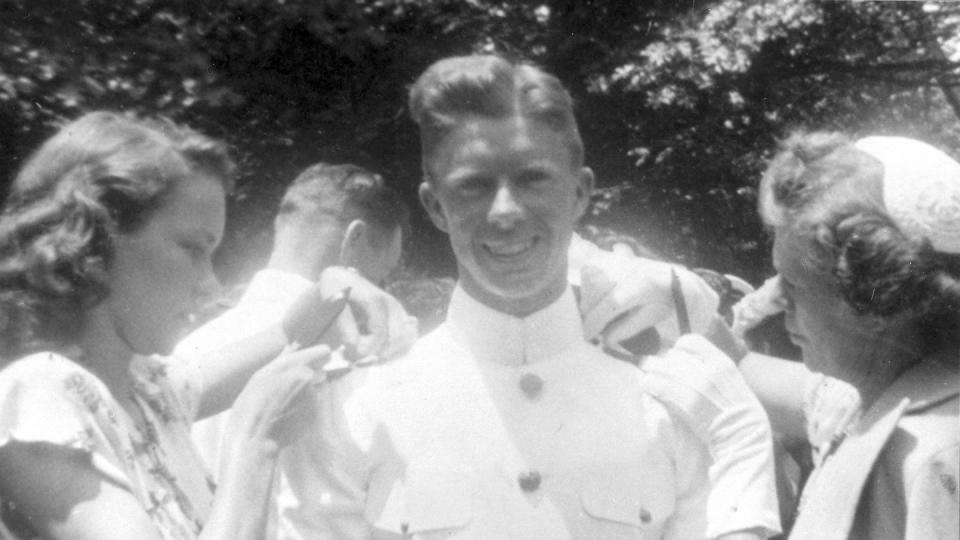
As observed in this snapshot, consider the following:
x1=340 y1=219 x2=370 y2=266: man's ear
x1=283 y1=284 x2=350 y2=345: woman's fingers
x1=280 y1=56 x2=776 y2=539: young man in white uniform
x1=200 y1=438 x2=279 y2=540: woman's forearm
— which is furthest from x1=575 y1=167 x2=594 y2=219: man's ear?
x1=340 y1=219 x2=370 y2=266: man's ear

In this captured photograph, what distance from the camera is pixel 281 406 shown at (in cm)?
234

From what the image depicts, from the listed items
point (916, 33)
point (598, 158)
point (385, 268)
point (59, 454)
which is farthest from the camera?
point (916, 33)

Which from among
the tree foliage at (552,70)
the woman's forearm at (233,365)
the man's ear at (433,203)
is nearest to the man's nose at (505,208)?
the man's ear at (433,203)

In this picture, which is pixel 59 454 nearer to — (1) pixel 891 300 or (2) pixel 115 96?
(1) pixel 891 300

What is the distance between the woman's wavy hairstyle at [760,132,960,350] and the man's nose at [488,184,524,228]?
52cm

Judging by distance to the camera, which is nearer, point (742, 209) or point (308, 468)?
point (308, 468)

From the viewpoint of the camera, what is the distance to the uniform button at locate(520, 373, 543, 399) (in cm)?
246

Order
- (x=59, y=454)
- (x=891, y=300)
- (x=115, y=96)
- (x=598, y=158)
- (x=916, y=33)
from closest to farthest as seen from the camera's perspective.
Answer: (x=59, y=454), (x=891, y=300), (x=115, y=96), (x=598, y=158), (x=916, y=33)

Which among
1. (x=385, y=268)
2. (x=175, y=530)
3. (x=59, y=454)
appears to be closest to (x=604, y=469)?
(x=175, y=530)

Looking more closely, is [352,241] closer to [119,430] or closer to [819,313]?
[119,430]

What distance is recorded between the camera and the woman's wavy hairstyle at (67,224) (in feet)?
A: 7.51

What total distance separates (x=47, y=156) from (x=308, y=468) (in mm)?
784

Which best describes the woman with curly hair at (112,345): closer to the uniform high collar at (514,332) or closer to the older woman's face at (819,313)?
the uniform high collar at (514,332)

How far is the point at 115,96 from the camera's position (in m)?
6.94
